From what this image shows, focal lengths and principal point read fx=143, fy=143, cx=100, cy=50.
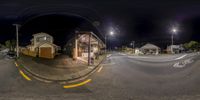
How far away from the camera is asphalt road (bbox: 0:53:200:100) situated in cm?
162

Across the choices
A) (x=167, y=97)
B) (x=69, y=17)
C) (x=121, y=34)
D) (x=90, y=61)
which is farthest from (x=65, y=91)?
(x=167, y=97)

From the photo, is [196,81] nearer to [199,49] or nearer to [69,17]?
[199,49]

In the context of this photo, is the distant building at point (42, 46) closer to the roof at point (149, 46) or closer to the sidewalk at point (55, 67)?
Result: the sidewalk at point (55, 67)

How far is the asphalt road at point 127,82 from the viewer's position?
1.62m

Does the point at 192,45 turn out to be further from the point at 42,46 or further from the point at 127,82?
the point at 42,46

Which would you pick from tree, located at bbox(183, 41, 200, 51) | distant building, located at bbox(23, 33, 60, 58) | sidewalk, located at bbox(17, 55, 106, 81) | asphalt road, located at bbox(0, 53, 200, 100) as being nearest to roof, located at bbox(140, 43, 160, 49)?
asphalt road, located at bbox(0, 53, 200, 100)

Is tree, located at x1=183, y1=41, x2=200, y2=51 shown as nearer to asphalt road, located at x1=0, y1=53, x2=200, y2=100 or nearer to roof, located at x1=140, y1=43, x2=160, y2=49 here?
asphalt road, located at x1=0, y1=53, x2=200, y2=100

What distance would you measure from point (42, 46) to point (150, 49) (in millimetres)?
1424

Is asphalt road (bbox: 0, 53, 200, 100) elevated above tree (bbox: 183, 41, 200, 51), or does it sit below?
below

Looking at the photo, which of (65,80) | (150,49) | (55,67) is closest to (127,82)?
(150,49)

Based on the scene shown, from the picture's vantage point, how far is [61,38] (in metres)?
1.39

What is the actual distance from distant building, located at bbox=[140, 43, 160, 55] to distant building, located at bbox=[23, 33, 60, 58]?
1142 mm

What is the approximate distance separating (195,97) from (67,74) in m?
1.48

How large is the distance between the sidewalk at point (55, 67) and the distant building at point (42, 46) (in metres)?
0.07
